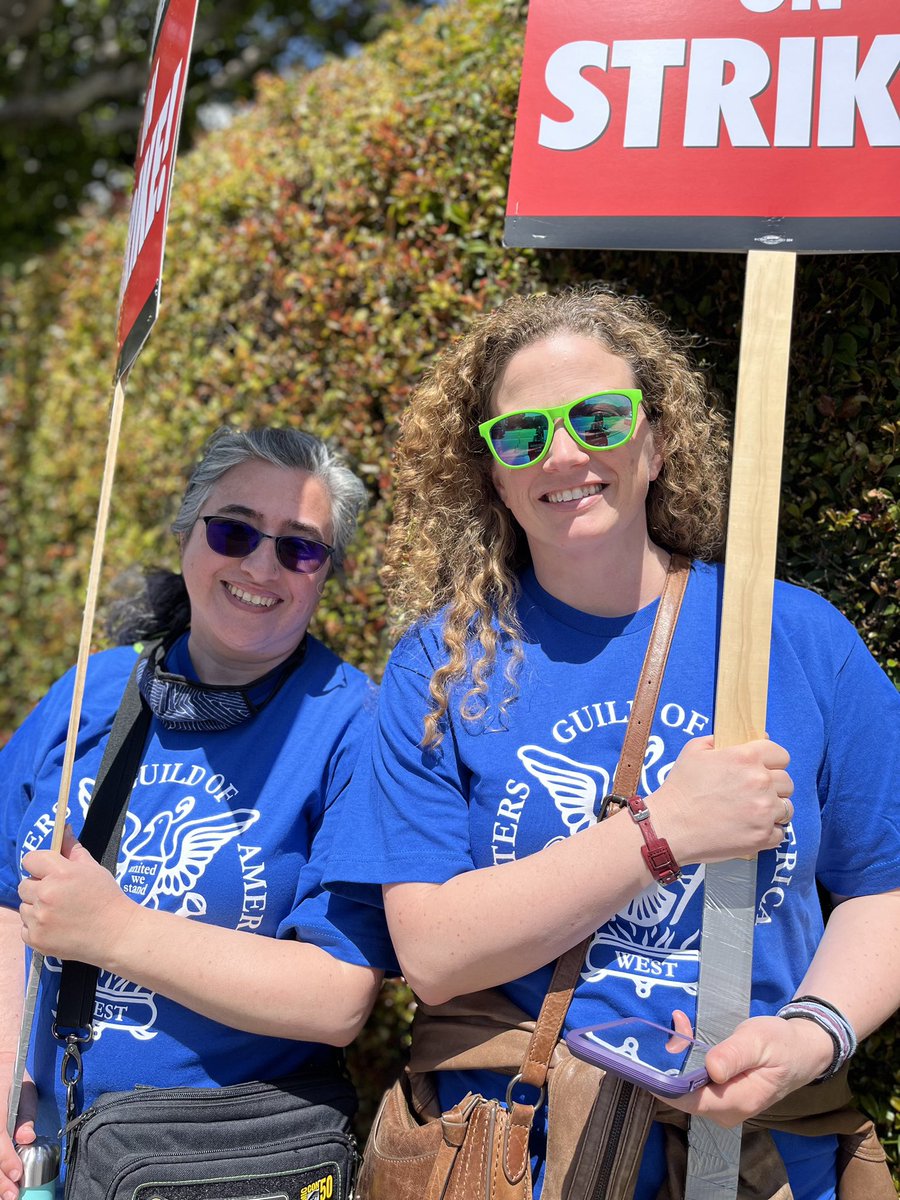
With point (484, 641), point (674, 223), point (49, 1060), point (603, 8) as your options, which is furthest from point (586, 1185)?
point (603, 8)

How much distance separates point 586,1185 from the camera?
1.74 m

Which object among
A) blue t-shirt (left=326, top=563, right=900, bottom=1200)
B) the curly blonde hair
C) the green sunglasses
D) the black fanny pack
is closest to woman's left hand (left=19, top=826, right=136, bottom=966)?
the black fanny pack

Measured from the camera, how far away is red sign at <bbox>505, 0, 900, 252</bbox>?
1.92 m

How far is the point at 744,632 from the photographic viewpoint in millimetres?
1782

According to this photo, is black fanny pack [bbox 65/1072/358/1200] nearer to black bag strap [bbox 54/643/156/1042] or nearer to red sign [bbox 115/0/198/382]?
black bag strap [bbox 54/643/156/1042]

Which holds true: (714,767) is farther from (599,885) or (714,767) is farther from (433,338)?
(433,338)

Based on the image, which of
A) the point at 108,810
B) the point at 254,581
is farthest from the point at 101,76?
the point at 108,810

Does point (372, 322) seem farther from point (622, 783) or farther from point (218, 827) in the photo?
point (622, 783)

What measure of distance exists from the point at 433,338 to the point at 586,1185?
7.03 feet

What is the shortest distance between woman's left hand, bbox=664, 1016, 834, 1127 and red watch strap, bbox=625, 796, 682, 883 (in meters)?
0.24

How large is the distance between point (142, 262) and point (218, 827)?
3.59 feet

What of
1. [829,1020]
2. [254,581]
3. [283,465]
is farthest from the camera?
[283,465]

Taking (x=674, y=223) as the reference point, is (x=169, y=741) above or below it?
below

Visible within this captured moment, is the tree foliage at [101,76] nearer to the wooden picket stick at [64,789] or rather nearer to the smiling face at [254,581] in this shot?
the smiling face at [254,581]
